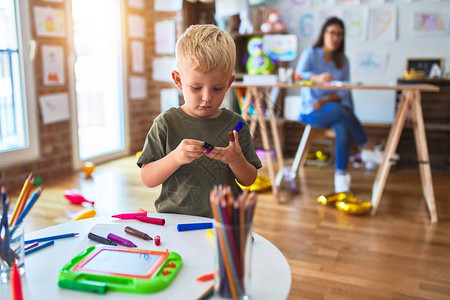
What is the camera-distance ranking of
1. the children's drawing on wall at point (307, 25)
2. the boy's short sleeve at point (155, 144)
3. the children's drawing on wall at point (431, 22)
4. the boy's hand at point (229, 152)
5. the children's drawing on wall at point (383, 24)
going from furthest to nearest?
the children's drawing on wall at point (307, 25) < the children's drawing on wall at point (383, 24) < the children's drawing on wall at point (431, 22) < the boy's short sleeve at point (155, 144) < the boy's hand at point (229, 152)

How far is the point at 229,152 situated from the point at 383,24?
3.40 m

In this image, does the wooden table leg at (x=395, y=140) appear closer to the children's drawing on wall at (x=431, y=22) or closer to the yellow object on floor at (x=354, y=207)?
the yellow object on floor at (x=354, y=207)

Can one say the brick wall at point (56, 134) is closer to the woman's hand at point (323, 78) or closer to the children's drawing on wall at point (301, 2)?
the children's drawing on wall at point (301, 2)

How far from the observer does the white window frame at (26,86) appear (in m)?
2.79

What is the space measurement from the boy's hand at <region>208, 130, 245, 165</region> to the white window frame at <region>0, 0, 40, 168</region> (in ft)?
7.85

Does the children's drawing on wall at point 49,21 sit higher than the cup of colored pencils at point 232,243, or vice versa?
the children's drawing on wall at point 49,21

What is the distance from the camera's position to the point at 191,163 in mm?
1022

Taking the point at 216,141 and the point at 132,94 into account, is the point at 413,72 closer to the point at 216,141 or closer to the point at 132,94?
the point at 132,94

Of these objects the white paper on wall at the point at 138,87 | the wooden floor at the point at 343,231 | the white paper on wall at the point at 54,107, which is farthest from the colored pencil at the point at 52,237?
the white paper on wall at the point at 138,87

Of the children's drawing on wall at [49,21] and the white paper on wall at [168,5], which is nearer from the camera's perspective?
the children's drawing on wall at [49,21]

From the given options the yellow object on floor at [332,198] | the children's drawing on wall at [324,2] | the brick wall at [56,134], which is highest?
the children's drawing on wall at [324,2]

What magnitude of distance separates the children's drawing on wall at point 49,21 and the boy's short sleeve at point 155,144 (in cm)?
231

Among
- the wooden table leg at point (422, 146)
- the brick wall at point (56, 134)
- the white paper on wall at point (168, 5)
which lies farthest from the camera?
the white paper on wall at point (168, 5)

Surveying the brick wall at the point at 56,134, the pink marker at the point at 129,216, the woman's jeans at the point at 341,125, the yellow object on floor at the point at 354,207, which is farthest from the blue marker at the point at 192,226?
the brick wall at the point at 56,134
